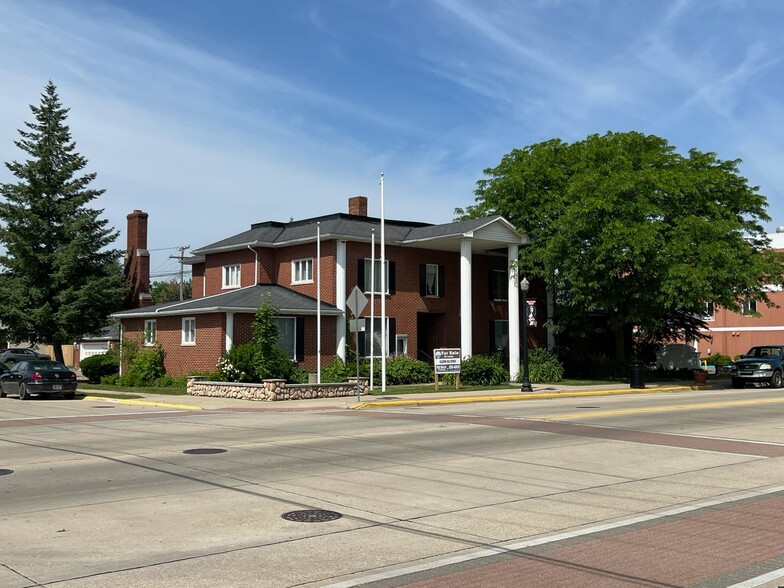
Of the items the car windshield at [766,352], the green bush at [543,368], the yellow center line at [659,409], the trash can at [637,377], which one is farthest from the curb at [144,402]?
the car windshield at [766,352]

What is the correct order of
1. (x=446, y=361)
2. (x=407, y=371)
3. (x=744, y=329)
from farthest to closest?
(x=744, y=329), (x=407, y=371), (x=446, y=361)

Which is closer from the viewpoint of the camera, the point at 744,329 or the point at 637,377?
the point at 637,377

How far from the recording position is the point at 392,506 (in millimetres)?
9430

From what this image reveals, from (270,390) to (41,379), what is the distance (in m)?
9.28

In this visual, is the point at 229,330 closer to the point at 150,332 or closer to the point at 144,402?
the point at 150,332

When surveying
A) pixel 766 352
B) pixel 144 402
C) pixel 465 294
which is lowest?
pixel 144 402

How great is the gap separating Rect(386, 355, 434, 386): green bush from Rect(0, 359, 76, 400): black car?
12574 mm

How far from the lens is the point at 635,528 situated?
330 inches

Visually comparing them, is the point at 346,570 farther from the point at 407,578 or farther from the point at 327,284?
the point at 327,284

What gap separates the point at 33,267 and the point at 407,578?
47465 mm

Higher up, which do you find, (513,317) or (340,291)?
(340,291)

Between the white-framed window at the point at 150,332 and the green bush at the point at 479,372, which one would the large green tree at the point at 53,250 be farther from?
the green bush at the point at 479,372

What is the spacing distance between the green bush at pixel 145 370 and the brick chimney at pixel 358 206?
42.8ft

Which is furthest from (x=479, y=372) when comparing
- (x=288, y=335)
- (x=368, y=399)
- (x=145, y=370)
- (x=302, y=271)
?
(x=145, y=370)
